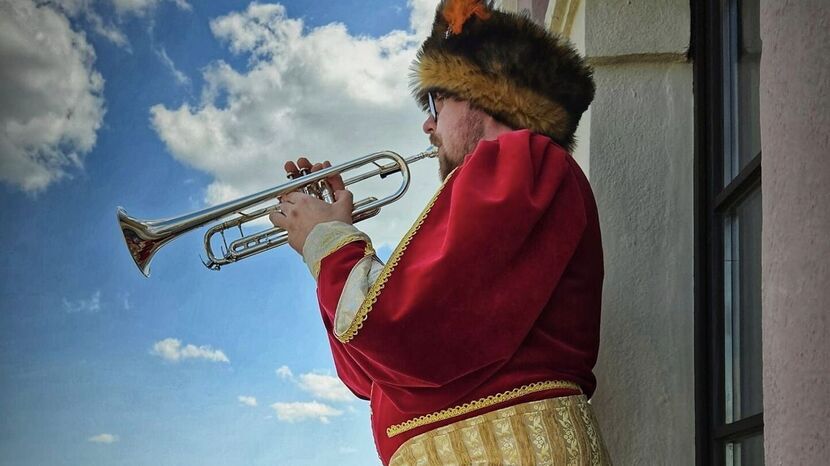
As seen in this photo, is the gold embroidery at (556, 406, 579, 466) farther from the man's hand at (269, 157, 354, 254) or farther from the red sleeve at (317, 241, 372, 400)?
the man's hand at (269, 157, 354, 254)

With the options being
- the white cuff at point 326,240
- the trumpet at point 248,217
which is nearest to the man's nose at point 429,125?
the trumpet at point 248,217

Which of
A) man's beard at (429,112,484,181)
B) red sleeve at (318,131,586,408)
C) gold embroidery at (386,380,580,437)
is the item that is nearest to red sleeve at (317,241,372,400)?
red sleeve at (318,131,586,408)

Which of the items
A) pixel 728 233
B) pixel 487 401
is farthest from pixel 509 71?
pixel 487 401

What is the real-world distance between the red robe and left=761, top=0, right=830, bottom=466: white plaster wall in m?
0.75

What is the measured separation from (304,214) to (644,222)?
0.96 metres

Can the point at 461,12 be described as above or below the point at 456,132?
above

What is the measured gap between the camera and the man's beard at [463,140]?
2814mm

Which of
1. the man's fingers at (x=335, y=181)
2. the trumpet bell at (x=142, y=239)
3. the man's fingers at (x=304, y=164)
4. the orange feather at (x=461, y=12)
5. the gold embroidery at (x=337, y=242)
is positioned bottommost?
the gold embroidery at (x=337, y=242)

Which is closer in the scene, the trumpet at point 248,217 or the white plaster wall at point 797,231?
the white plaster wall at point 797,231

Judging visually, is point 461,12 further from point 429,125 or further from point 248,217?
point 248,217

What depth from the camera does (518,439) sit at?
2.35 meters

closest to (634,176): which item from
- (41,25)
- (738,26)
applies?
(738,26)

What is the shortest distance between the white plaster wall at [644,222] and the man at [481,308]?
0.44 meters

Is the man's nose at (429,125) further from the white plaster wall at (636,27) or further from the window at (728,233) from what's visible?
the window at (728,233)
